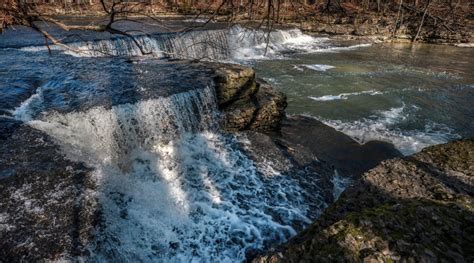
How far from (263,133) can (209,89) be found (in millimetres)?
1545

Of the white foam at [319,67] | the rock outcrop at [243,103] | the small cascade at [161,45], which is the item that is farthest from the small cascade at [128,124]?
the white foam at [319,67]

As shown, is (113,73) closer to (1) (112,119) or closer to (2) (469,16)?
(1) (112,119)

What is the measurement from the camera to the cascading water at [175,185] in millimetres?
4387

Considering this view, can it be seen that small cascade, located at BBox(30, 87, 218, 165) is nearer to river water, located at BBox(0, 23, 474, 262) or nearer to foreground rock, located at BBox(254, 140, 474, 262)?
river water, located at BBox(0, 23, 474, 262)

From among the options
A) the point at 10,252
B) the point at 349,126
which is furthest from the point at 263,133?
the point at 10,252

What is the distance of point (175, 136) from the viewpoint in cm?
657

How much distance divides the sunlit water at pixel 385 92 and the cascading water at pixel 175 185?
3.54 metres

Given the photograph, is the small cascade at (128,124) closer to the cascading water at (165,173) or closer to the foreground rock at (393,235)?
the cascading water at (165,173)

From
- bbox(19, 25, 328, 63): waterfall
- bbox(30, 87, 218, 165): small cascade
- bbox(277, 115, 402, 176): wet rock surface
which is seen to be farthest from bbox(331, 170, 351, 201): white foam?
bbox(19, 25, 328, 63): waterfall

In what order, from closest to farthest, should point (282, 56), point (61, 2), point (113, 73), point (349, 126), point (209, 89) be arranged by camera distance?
1. point (209, 89)
2. point (113, 73)
3. point (349, 126)
4. point (282, 56)
5. point (61, 2)

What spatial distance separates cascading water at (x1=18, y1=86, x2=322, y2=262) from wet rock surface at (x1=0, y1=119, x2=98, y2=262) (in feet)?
0.64

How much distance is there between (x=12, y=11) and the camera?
201 centimetres

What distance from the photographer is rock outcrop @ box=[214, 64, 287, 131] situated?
7.30 m

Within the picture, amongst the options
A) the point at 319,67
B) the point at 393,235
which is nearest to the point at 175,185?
the point at 393,235
